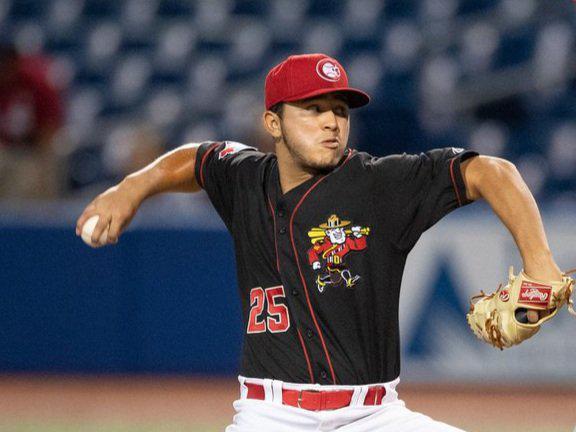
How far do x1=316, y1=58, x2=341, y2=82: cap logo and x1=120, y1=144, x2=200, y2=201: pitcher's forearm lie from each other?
2.38 ft

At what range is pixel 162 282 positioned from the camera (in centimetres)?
862

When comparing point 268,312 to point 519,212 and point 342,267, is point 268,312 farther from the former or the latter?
point 519,212

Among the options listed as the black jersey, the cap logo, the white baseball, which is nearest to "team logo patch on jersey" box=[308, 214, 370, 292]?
the black jersey

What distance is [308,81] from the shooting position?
3.82m

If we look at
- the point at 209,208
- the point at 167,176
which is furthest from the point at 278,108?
the point at 209,208

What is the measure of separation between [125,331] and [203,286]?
70 cm

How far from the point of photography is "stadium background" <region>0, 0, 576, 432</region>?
26.8 ft

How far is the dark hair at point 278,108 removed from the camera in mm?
3957

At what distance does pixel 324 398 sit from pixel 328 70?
1132mm

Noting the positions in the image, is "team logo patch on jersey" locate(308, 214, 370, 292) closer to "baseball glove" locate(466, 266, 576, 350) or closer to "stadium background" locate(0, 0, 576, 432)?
"baseball glove" locate(466, 266, 576, 350)

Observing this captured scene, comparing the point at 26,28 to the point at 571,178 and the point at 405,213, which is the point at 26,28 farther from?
the point at 405,213

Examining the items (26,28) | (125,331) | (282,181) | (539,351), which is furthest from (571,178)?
(282,181)

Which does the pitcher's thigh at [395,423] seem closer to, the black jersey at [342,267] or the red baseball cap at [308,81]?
the black jersey at [342,267]

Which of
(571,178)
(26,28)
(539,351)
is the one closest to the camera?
(539,351)
